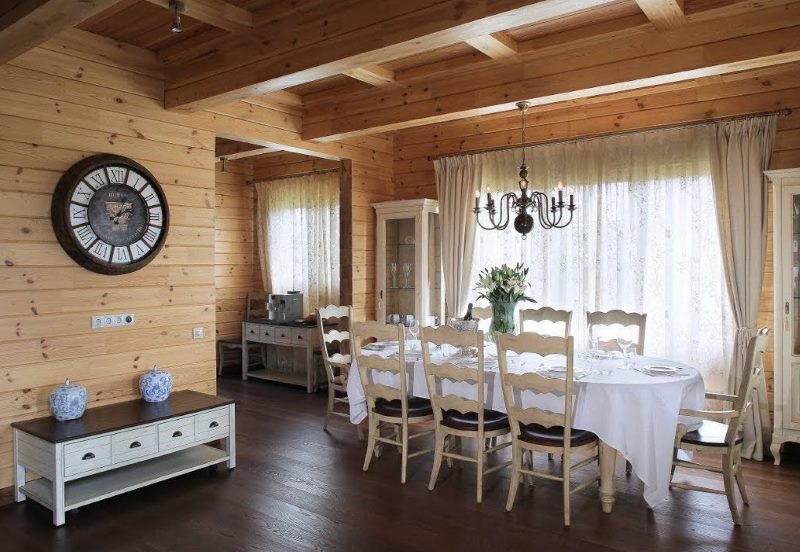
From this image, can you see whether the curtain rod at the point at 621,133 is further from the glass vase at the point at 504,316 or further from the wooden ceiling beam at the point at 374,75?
the glass vase at the point at 504,316

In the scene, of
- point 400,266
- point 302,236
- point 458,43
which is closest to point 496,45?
point 458,43

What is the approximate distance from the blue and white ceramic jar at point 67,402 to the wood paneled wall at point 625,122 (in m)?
3.74

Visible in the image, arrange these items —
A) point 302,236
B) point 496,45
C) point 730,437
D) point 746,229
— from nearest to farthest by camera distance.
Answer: point 730,437 → point 496,45 → point 746,229 → point 302,236

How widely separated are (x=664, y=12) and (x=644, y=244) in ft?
6.70

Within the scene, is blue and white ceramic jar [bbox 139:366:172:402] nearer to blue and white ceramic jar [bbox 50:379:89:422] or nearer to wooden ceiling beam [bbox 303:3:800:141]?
blue and white ceramic jar [bbox 50:379:89:422]

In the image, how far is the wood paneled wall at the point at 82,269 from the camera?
349 centimetres

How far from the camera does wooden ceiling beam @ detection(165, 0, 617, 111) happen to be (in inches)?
108

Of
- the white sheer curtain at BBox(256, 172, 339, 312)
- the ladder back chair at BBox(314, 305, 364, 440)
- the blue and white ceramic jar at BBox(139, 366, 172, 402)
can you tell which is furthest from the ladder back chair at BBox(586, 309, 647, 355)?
the white sheer curtain at BBox(256, 172, 339, 312)

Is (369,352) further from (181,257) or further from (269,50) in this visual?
(269,50)

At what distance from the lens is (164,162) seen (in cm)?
421

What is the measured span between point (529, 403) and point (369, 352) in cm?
124

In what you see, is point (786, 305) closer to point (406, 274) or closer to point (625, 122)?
point (625, 122)

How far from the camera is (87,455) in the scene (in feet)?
10.8

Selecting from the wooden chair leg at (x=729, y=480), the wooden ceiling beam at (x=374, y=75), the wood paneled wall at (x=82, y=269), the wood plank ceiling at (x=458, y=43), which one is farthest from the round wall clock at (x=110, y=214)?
the wooden chair leg at (x=729, y=480)
